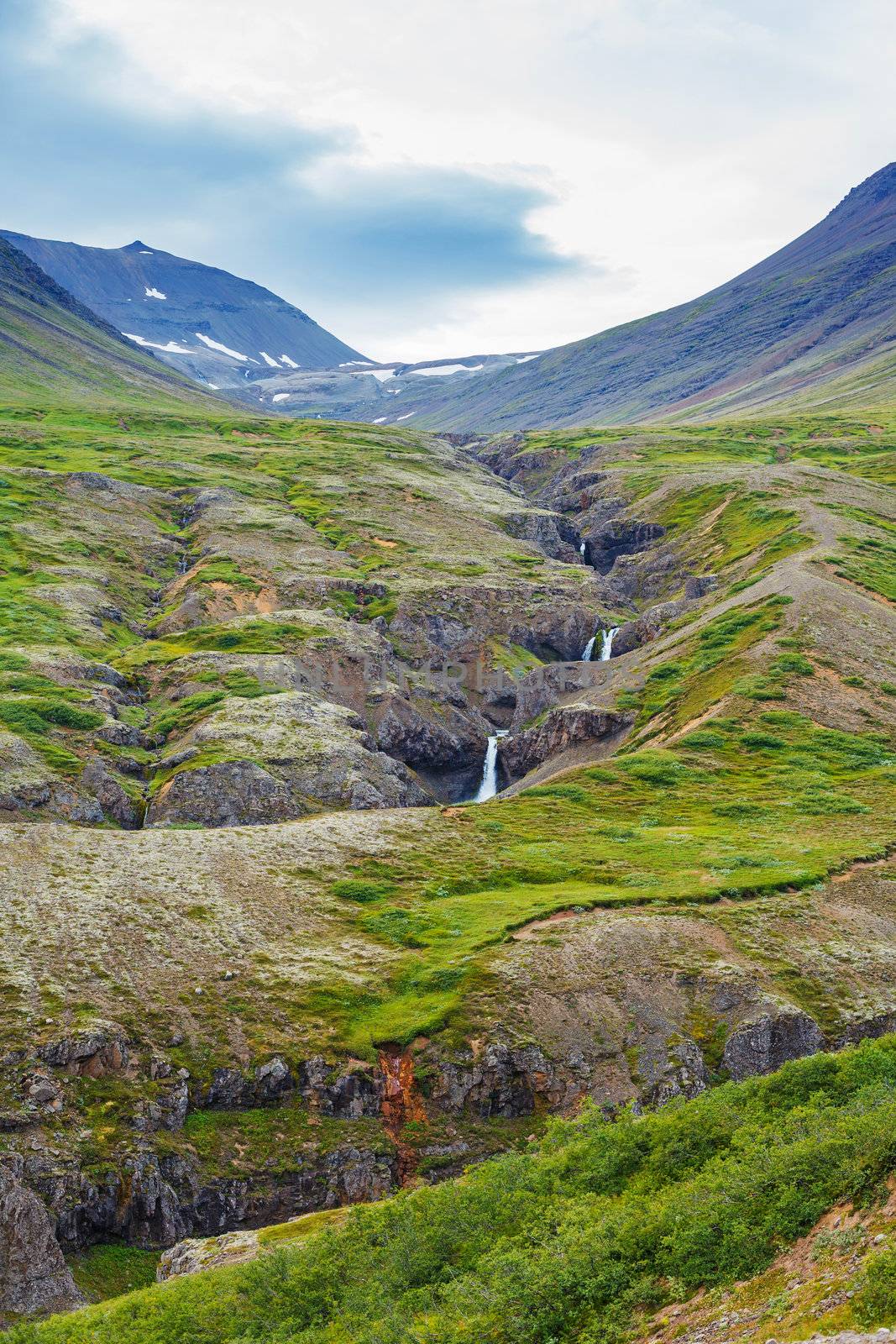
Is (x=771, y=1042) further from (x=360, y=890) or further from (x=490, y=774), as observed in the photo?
(x=490, y=774)

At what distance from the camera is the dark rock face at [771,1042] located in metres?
43.5

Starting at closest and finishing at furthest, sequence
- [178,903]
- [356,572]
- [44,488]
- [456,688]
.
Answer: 1. [178,903]
2. [456,688]
3. [356,572]
4. [44,488]

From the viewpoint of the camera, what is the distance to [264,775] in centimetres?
7688

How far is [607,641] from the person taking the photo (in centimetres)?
12694

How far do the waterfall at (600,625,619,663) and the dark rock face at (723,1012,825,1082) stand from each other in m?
79.1

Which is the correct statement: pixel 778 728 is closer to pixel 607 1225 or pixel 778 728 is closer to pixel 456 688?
pixel 456 688

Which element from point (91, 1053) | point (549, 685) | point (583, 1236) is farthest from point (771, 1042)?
point (549, 685)

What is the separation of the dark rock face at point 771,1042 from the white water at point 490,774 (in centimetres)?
5622

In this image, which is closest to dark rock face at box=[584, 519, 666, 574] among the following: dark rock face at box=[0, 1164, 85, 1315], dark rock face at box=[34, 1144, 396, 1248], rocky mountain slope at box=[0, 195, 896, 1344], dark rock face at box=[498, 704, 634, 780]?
rocky mountain slope at box=[0, 195, 896, 1344]

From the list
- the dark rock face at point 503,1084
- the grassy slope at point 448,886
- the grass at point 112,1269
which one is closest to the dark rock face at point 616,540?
the grassy slope at point 448,886

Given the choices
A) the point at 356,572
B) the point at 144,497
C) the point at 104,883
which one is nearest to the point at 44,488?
the point at 144,497

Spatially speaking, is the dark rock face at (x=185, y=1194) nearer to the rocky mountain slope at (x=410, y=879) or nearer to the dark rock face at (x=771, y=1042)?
the rocky mountain slope at (x=410, y=879)

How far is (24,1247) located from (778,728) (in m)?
64.2

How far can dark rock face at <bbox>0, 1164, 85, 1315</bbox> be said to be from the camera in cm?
3264
